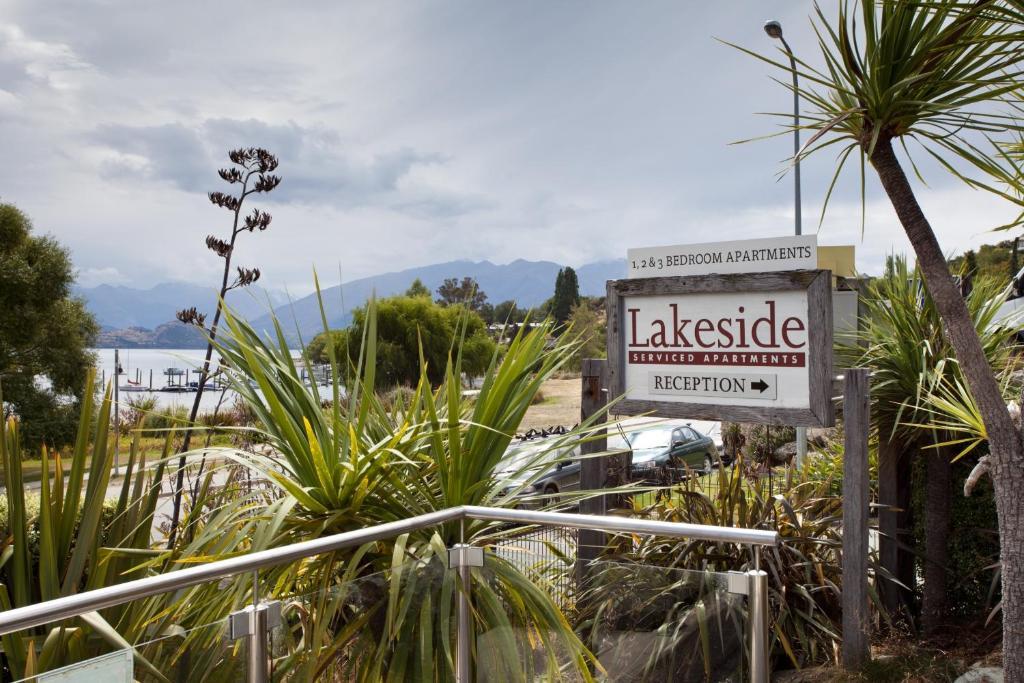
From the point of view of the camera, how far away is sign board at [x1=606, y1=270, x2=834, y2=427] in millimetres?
4223

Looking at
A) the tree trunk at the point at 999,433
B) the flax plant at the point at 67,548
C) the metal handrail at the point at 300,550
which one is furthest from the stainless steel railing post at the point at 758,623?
the flax plant at the point at 67,548

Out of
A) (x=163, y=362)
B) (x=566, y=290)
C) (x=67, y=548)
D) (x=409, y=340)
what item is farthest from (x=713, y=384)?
(x=566, y=290)

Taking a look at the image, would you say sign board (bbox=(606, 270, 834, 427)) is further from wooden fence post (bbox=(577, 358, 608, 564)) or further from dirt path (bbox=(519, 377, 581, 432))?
dirt path (bbox=(519, 377, 581, 432))

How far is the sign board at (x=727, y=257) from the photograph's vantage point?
4.23 metres

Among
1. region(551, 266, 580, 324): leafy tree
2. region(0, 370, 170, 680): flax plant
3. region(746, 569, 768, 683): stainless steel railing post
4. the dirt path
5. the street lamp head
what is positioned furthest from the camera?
region(551, 266, 580, 324): leafy tree

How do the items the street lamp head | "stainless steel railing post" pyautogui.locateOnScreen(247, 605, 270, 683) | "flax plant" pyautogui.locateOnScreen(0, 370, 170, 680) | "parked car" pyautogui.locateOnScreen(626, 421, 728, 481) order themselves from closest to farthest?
"stainless steel railing post" pyautogui.locateOnScreen(247, 605, 270, 683) → "flax plant" pyautogui.locateOnScreen(0, 370, 170, 680) → the street lamp head → "parked car" pyautogui.locateOnScreen(626, 421, 728, 481)

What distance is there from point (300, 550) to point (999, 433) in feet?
8.81

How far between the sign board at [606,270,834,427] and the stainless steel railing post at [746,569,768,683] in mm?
1797

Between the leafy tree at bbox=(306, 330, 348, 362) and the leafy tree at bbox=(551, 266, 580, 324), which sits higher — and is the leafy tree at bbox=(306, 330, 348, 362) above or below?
below

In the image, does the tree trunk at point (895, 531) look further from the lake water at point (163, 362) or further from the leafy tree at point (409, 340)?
the leafy tree at point (409, 340)

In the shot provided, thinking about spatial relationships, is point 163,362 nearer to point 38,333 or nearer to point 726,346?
point 38,333

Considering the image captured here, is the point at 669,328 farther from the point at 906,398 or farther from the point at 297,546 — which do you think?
the point at 297,546

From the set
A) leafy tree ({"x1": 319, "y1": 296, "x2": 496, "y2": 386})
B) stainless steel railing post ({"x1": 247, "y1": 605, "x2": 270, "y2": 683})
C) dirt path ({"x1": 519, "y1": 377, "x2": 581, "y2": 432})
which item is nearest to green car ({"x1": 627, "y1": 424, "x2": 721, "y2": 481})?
dirt path ({"x1": 519, "y1": 377, "x2": 581, "y2": 432})

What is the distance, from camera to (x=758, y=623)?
92.8 inches
